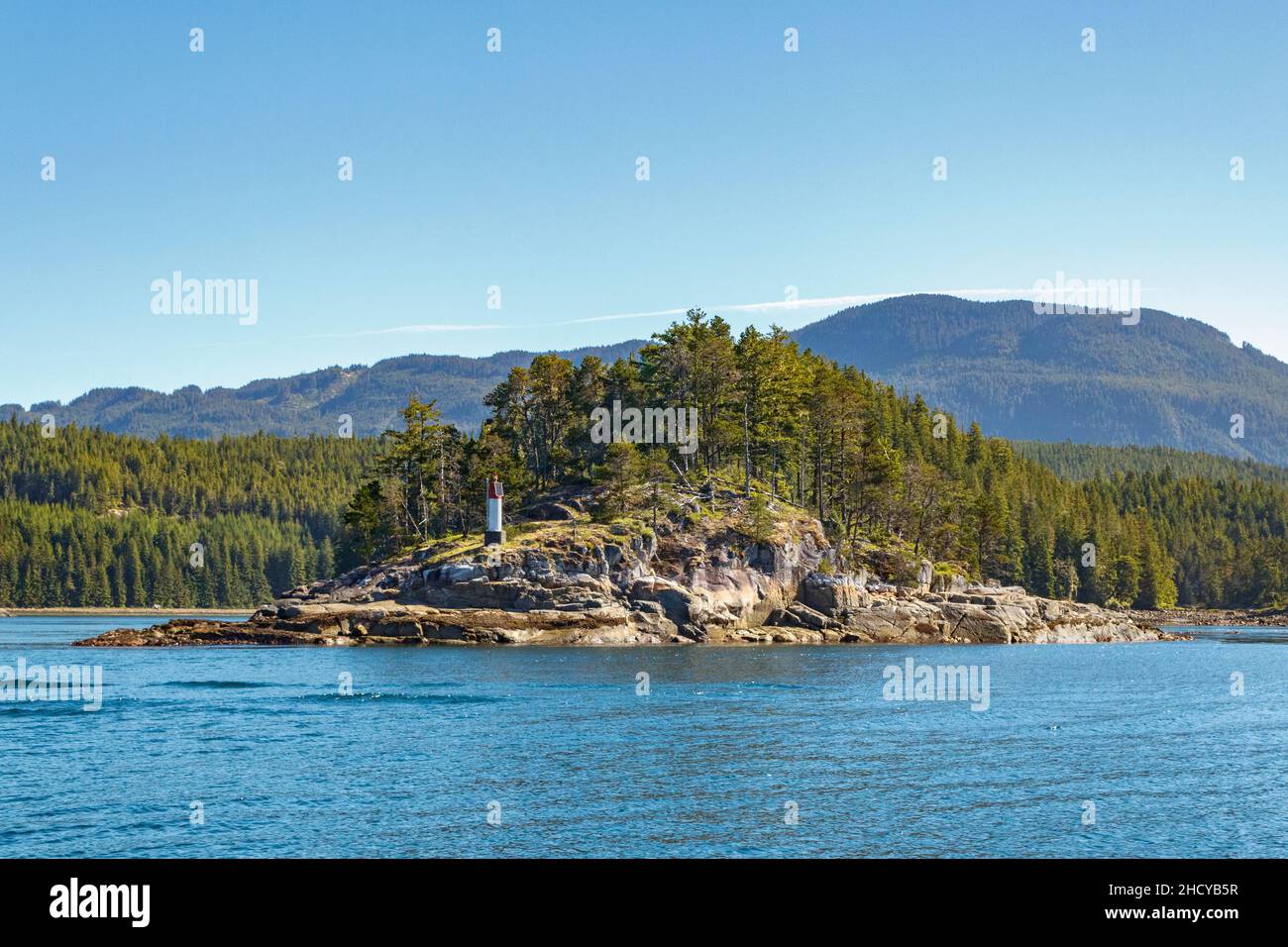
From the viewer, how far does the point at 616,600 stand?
332 ft

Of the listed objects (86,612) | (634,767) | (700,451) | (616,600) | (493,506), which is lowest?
(86,612)

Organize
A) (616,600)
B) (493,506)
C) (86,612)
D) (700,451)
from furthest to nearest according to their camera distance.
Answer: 1. (86,612)
2. (700,451)
3. (493,506)
4. (616,600)

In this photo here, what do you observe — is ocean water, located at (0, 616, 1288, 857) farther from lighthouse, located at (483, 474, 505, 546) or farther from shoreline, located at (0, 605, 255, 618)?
shoreline, located at (0, 605, 255, 618)

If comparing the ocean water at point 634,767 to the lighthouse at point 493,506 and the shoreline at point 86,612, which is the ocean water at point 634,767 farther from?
the shoreline at point 86,612

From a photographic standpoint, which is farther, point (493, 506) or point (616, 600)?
point (493, 506)

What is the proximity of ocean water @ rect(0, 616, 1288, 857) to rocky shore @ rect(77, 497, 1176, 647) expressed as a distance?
23.0 metres

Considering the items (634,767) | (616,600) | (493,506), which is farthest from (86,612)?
(634,767)

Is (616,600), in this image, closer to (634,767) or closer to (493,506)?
(493,506)

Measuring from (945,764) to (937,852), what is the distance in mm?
12855

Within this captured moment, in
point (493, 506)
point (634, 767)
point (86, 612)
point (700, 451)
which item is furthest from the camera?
point (86, 612)

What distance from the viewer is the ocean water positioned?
31328 mm

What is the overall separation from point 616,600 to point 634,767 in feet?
197

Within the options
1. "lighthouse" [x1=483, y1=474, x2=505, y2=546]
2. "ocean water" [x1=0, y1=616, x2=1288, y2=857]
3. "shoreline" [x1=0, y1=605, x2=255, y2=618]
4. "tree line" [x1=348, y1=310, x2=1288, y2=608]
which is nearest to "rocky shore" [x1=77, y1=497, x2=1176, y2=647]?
"lighthouse" [x1=483, y1=474, x2=505, y2=546]
